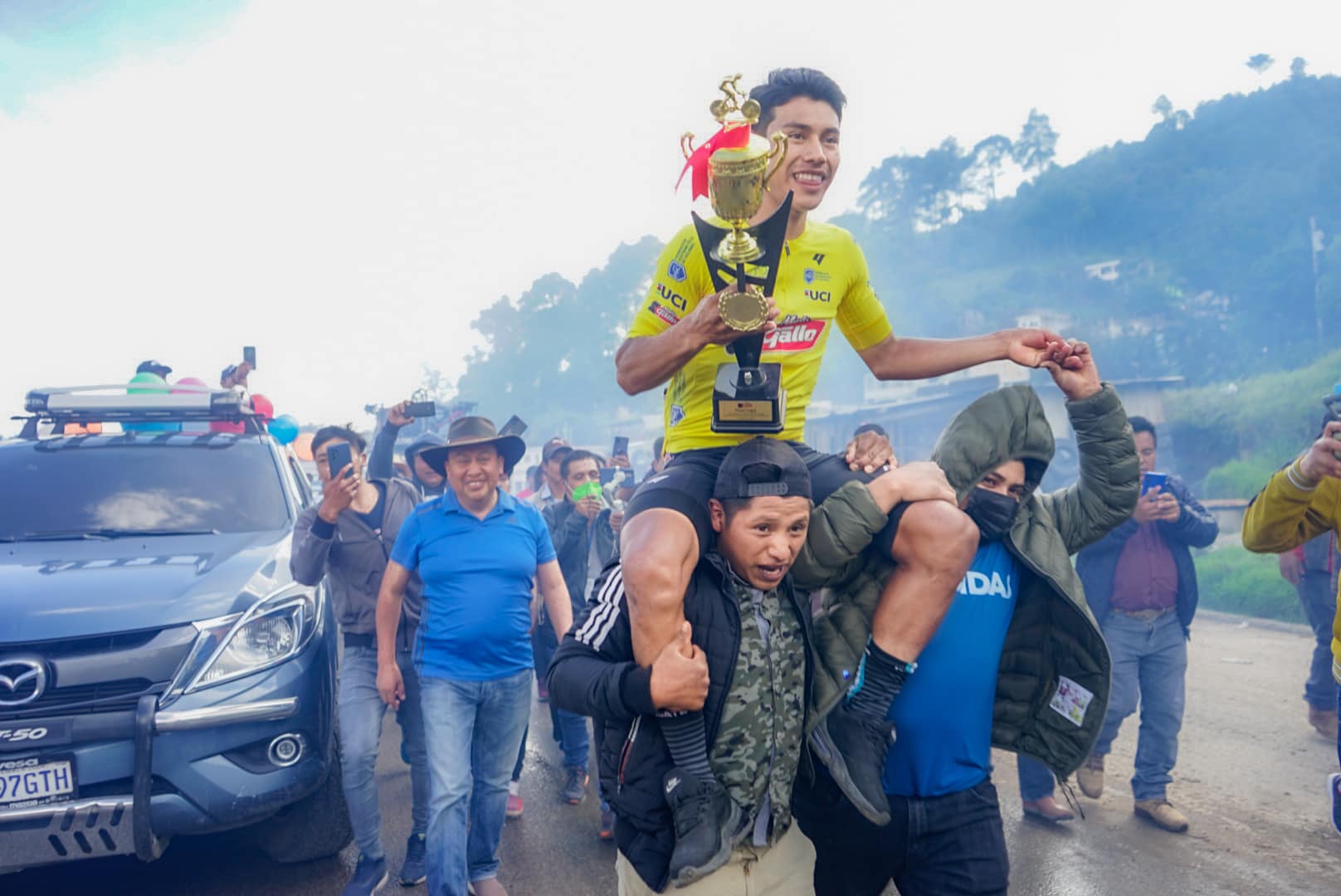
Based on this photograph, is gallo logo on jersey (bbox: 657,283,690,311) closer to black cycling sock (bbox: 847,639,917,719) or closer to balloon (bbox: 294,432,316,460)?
black cycling sock (bbox: 847,639,917,719)

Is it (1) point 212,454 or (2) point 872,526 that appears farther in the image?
(1) point 212,454

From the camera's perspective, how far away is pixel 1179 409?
28016mm

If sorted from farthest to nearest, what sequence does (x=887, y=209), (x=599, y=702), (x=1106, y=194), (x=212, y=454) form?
(x=887, y=209) → (x=1106, y=194) → (x=212, y=454) → (x=599, y=702)

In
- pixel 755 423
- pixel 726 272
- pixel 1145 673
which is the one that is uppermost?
pixel 726 272

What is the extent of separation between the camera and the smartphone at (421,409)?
19.9 feet

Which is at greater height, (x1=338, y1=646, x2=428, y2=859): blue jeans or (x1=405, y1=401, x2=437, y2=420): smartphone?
(x1=405, y1=401, x2=437, y2=420): smartphone

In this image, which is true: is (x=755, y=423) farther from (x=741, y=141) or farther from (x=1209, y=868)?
(x=1209, y=868)

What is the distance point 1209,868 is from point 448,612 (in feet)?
13.8

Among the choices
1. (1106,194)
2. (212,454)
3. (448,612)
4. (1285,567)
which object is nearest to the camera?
(448,612)

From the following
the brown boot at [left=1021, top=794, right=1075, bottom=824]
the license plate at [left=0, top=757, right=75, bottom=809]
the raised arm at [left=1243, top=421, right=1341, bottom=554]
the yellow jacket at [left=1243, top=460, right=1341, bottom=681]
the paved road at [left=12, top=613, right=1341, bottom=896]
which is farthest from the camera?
the brown boot at [left=1021, top=794, right=1075, bottom=824]

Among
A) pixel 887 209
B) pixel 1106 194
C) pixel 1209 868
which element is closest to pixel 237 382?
pixel 1209 868

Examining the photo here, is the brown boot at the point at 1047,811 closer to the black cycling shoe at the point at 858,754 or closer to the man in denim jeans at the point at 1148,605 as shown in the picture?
the man in denim jeans at the point at 1148,605

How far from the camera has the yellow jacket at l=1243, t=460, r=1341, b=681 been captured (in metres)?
3.71

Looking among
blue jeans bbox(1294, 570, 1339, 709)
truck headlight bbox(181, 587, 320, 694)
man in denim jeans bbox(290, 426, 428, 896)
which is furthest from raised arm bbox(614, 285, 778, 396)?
blue jeans bbox(1294, 570, 1339, 709)
